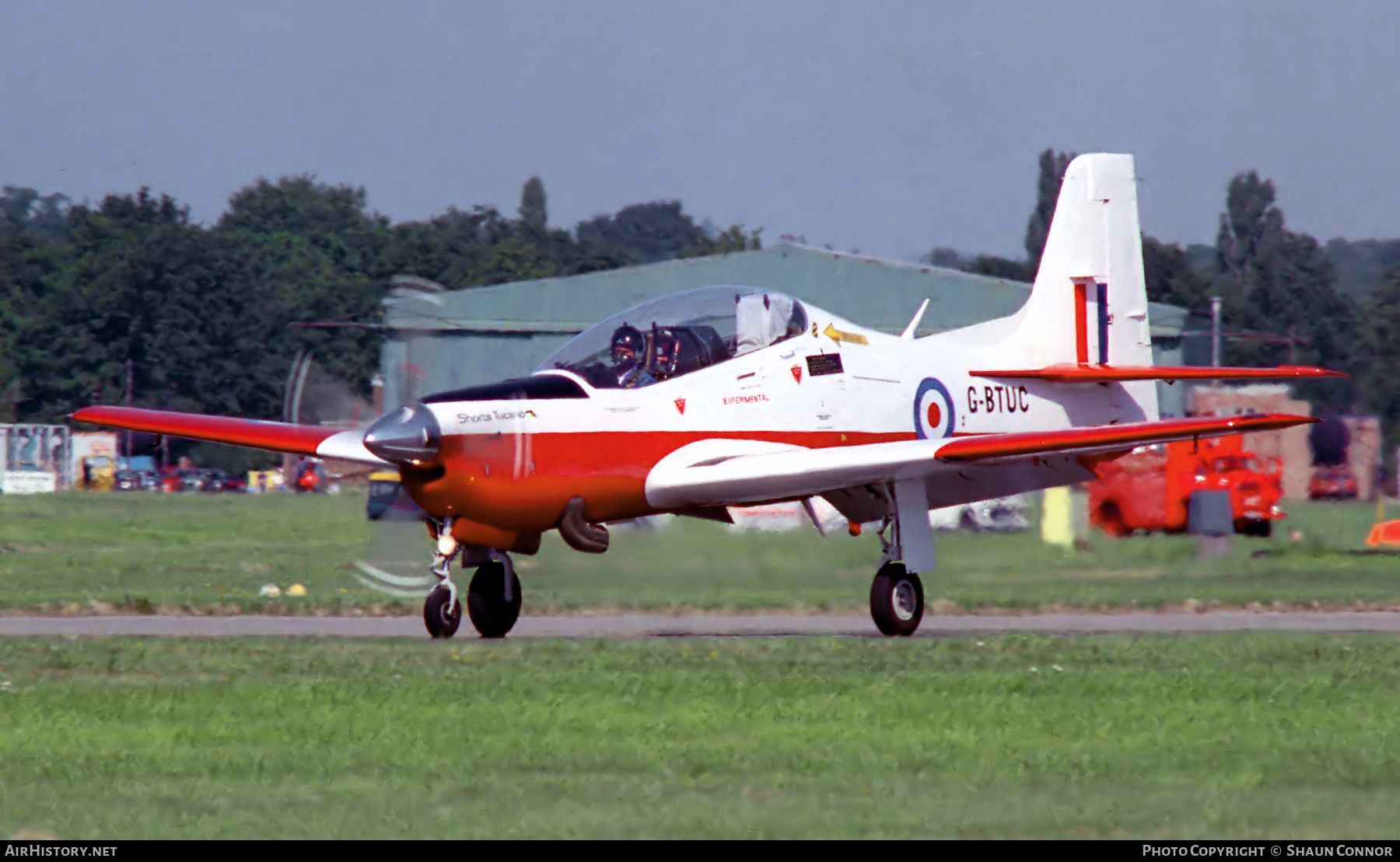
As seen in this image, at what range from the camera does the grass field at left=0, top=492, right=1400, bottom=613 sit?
17.7m

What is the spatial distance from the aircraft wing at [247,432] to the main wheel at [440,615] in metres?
1.26

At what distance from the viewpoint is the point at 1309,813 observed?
6.87 metres

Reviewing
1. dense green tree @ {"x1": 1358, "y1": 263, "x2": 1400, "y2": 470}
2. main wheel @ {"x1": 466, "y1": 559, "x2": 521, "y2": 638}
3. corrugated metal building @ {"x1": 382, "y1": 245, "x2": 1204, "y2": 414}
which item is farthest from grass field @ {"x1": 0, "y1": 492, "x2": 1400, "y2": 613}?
dense green tree @ {"x1": 1358, "y1": 263, "x2": 1400, "y2": 470}

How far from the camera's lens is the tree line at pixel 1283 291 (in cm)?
5719

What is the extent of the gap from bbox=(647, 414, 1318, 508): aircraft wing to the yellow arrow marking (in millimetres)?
1442

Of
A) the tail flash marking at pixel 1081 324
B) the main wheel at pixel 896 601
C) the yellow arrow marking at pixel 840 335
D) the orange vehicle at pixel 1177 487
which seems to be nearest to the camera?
the main wheel at pixel 896 601

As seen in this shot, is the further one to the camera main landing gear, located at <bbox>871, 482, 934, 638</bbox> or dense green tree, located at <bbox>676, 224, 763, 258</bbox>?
dense green tree, located at <bbox>676, 224, 763, 258</bbox>

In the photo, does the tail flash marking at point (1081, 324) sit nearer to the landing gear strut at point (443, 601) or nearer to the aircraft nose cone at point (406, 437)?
the landing gear strut at point (443, 601)

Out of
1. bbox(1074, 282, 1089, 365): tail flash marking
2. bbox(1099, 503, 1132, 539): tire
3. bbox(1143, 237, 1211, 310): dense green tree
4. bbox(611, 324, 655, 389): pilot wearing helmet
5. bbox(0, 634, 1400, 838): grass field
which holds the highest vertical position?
bbox(1143, 237, 1211, 310): dense green tree

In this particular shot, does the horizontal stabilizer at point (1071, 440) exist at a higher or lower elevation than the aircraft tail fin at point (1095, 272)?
lower

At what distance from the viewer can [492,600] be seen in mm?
15086

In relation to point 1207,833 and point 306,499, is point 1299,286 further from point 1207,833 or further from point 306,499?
point 1207,833

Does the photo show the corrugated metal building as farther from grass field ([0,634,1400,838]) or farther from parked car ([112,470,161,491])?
parked car ([112,470,161,491])

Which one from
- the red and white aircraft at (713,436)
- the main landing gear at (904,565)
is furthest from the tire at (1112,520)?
the main landing gear at (904,565)
